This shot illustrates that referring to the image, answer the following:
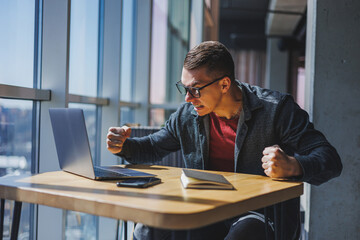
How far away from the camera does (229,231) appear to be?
1.46 meters

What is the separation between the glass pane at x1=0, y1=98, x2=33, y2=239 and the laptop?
1.22 feet

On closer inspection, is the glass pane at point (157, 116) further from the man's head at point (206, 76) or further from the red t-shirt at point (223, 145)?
the man's head at point (206, 76)

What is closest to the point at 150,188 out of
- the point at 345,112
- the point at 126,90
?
the point at 345,112

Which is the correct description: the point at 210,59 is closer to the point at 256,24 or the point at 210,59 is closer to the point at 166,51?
the point at 166,51

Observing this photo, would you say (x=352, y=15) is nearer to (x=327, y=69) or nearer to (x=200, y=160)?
(x=327, y=69)

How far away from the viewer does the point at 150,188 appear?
1254 mm

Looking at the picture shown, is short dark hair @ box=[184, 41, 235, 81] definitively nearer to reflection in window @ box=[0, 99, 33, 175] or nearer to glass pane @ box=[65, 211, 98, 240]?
reflection in window @ box=[0, 99, 33, 175]

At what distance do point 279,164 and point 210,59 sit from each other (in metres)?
0.56

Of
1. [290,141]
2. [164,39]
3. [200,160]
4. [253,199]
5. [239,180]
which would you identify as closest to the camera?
[253,199]

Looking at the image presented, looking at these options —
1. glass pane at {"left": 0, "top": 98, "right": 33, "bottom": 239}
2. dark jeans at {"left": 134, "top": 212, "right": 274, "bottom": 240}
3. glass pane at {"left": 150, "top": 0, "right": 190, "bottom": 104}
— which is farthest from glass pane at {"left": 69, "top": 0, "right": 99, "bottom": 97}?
glass pane at {"left": 150, "top": 0, "right": 190, "bottom": 104}

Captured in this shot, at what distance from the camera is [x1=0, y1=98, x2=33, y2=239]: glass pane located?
1.74m

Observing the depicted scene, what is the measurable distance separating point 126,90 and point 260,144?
96.3 inches

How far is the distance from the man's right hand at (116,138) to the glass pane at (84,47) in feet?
2.78

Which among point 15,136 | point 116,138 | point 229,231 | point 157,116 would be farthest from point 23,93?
point 157,116
